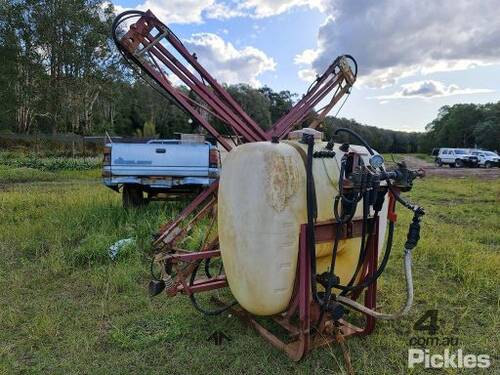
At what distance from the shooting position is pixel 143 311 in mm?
3352

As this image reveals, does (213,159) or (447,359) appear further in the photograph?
(213,159)

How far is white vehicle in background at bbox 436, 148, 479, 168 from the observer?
2927cm

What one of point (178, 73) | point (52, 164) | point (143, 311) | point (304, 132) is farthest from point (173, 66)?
point (52, 164)

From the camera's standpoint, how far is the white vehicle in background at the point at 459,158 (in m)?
29.3

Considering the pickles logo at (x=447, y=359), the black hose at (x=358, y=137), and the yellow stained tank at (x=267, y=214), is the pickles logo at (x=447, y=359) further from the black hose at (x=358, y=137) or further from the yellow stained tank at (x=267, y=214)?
the black hose at (x=358, y=137)

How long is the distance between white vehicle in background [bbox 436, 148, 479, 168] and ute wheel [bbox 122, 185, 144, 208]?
28.7m

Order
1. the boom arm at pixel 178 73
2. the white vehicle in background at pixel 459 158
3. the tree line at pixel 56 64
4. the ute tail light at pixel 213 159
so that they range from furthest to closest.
A: the white vehicle in background at pixel 459 158
the tree line at pixel 56 64
the ute tail light at pixel 213 159
the boom arm at pixel 178 73

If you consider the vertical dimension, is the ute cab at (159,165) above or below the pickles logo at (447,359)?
above

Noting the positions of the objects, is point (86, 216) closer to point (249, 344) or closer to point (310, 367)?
point (249, 344)

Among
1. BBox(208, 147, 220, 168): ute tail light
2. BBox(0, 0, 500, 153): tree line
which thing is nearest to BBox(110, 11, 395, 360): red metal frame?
BBox(208, 147, 220, 168): ute tail light

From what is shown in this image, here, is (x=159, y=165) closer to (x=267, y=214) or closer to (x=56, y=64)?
(x=267, y=214)

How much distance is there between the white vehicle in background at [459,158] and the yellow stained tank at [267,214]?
101ft

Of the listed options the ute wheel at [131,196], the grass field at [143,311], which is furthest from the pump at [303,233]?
the ute wheel at [131,196]

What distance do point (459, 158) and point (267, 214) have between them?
3146 cm
